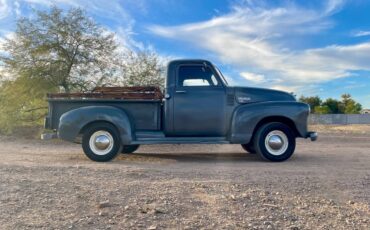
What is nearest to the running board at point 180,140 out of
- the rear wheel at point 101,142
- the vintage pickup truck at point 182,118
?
the vintage pickup truck at point 182,118

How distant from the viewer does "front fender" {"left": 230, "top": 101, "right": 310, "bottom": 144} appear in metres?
8.74

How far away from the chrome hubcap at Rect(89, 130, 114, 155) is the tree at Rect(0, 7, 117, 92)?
826 centimetres

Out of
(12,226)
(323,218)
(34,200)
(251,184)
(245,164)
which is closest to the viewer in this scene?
(12,226)

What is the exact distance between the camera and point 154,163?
884 centimetres

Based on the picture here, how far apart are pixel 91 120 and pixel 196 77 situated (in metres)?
2.67

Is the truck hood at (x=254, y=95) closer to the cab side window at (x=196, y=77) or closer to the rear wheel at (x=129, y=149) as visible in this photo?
the cab side window at (x=196, y=77)

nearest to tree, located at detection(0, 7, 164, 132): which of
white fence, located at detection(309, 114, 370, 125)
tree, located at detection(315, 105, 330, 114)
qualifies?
white fence, located at detection(309, 114, 370, 125)

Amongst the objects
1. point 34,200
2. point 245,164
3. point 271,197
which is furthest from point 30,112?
point 271,197

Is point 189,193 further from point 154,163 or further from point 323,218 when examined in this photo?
point 154,163

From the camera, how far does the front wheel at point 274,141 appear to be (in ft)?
29.0

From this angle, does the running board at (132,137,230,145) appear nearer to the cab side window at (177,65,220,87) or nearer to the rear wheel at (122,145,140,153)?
the cab side window at (177,65,220,87)

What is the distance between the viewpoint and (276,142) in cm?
887

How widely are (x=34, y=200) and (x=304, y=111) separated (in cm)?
635

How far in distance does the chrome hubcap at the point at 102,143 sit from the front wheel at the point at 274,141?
3386 mm
